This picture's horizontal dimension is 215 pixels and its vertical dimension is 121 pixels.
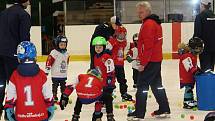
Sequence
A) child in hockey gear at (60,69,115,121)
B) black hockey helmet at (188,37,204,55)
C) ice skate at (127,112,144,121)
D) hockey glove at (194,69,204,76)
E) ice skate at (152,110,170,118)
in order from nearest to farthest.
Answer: child in hockey gear at (60,69,115,121)
ice skate at (127,112,144,121)
ice skate at (152,110,170,118)
hockey glove at (194,69,204,76)
black hockey helmet at (188,37,204,55)

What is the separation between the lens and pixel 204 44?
24.7ft

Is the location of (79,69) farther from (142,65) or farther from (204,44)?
(142,65)

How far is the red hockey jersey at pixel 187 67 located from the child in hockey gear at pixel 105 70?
59.2 inches

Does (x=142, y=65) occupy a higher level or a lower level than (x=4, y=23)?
lower

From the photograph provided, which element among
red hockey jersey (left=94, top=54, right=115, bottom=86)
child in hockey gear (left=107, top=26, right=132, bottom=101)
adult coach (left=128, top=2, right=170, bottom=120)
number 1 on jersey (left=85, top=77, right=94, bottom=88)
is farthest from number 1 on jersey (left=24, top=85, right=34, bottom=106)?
child in hockey gear (left=107, top=26, right=132, bottom=101)

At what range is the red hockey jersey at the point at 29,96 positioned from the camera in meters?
4.09

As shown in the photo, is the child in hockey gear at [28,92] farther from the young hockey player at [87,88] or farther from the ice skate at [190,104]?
the ice skate at [190,104]

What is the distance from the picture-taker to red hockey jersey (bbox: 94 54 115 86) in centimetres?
577

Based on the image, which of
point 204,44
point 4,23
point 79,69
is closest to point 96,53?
point 4,23

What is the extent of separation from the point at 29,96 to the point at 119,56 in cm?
365

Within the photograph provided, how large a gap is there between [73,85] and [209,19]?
9.67 feet

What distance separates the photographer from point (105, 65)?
582 centimetres

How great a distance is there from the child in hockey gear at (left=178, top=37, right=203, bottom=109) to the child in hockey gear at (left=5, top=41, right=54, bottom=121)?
3.15 meters

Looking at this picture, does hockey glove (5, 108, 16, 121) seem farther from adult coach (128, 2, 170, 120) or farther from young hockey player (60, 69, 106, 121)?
adult coach (128, 2, 170, 120)
